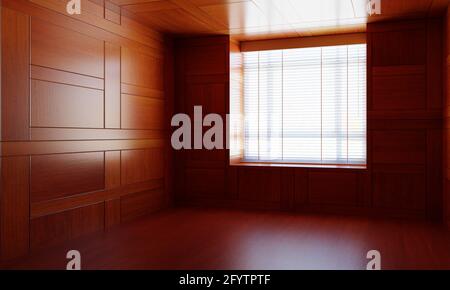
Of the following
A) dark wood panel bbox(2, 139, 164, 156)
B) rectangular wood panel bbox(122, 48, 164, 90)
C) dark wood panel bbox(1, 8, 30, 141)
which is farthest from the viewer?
rectangular wood panel bbox(122, 48, 164, 90)

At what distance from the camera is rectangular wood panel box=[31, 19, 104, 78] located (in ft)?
12.5

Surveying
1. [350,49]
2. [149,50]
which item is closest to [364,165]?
[350,49]

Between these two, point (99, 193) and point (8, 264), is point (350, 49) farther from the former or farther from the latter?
point (8, 264)

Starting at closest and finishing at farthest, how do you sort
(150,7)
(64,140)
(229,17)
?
1. (64,140)
2. (150,7)
3. (229,17)

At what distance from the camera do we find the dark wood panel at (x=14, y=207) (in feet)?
11.5

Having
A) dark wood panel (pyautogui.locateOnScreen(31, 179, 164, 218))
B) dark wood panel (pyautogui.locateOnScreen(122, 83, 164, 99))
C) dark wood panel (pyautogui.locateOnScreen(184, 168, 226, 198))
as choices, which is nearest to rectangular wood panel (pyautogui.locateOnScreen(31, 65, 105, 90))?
dark wood panel (pyautogui.locateOnScreen(122, 83, 164, 99))

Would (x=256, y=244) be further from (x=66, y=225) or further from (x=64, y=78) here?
(x=64, y=78)

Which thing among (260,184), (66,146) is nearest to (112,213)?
(66,146)

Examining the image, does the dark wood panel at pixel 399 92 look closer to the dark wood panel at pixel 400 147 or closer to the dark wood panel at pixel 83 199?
the dark wood panel at pixel 400 147

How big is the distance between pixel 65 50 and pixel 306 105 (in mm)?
3317

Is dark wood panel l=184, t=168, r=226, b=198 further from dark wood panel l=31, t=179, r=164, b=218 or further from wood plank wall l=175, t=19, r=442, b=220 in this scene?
dark wood panel l=31, t=179, r=164, b=218

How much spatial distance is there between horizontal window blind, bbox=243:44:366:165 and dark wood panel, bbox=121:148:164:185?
1.34 metres

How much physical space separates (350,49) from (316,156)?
1540mm

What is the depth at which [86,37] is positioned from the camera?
439 centimetres
